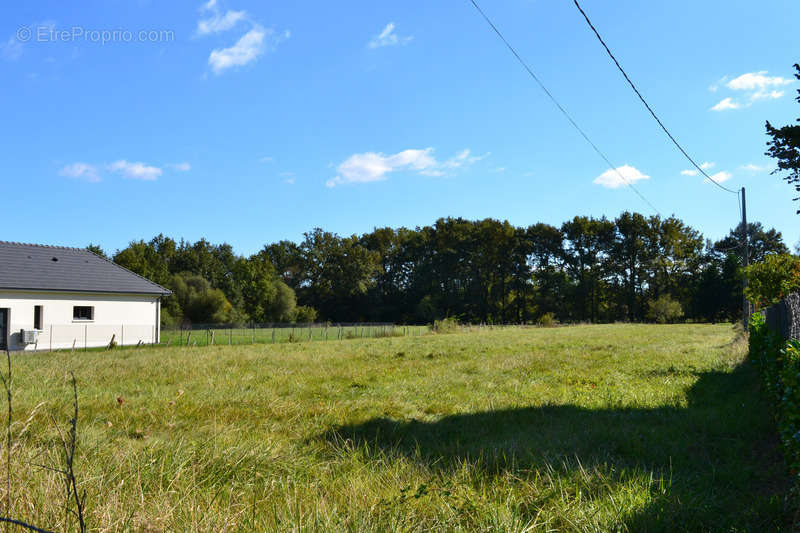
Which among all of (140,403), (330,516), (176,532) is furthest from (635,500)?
(140,403)

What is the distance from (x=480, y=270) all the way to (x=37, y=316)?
52496mm

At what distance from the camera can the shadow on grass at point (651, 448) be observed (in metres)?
3.60

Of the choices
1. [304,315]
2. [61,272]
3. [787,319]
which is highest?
[61,272]

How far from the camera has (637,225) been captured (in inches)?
2435

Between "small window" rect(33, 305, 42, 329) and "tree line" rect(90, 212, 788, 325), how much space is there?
32950mm

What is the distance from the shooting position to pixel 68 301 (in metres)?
22.8

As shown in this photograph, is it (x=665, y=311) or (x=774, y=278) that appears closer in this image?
(x=774, y=278)

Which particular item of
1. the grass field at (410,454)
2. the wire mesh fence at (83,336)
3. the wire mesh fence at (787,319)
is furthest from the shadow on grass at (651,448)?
the wire mesh fence at (83,336)

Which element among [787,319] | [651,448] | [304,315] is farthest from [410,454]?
[304,315]

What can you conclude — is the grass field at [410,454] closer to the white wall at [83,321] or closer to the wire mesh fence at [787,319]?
the wire mesh fence at [787,319]

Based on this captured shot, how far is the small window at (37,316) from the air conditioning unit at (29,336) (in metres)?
1.09

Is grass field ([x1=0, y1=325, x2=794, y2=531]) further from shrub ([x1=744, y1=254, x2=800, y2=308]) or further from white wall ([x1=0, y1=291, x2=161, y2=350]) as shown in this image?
white wall ([x1=0, y1=291, x2=161, y2=350])

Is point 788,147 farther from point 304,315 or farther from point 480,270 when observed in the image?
point 480,270

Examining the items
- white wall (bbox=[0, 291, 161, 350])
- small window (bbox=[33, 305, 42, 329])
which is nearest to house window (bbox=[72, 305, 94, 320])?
white wall (bbox=[0, 291, 161, 350])
